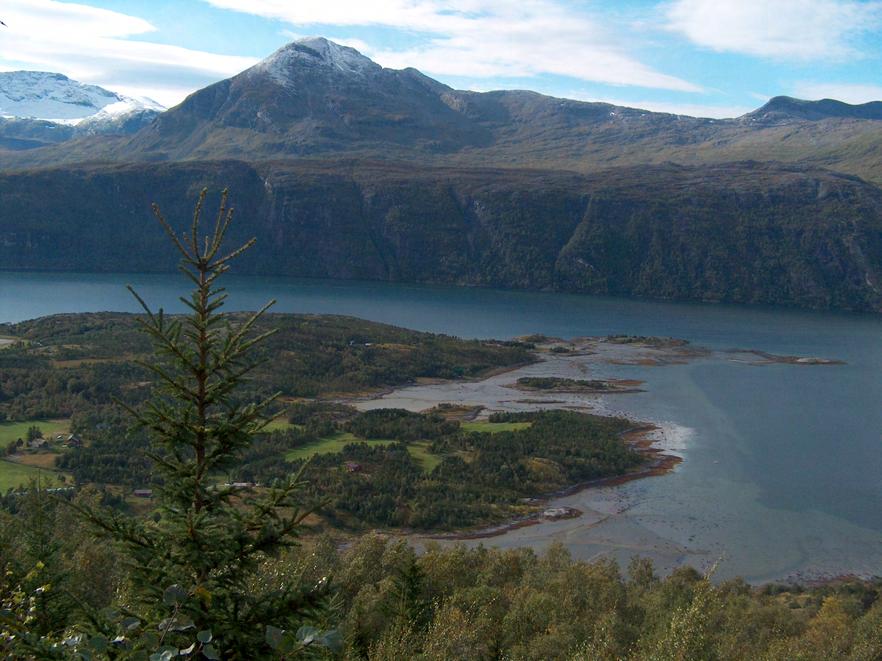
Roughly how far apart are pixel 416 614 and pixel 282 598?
33.3ft

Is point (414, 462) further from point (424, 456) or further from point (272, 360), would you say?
point (272, 360)

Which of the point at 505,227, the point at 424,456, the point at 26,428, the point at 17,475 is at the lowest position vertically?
the point at 424,456

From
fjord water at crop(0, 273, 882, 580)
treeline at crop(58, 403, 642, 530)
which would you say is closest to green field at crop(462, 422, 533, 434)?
treeline at crop(58, 403, 642, 530)

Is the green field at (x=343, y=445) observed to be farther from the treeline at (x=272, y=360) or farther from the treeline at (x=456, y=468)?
the treeline at (x=272, y=360)

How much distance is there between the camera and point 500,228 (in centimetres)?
15188

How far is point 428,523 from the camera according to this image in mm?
33844

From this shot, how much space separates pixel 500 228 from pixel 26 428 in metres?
118

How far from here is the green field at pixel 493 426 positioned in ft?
157

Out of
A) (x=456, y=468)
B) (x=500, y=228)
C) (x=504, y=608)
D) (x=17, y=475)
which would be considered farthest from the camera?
(x=500, y=228)

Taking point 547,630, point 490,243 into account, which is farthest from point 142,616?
point 490,243

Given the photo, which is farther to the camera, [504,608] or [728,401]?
[728,401]

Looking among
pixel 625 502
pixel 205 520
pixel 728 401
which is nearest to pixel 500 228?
pixel 728 401

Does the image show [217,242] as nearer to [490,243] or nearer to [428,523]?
[428,523]

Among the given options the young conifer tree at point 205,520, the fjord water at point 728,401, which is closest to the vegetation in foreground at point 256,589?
the young conifer tree at point 205,520
